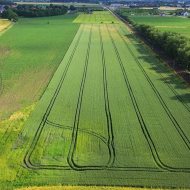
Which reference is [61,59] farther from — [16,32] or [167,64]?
[16,32]

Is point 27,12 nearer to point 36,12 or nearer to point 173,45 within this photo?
point 36,12

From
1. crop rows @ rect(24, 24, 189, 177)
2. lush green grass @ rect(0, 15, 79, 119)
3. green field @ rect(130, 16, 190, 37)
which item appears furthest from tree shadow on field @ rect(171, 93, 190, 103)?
green field @ rect(130, 16, 190, 37)

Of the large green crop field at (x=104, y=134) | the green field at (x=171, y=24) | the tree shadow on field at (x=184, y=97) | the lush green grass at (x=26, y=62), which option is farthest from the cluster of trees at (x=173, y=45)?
the lush green grass at (x=26, y=62)

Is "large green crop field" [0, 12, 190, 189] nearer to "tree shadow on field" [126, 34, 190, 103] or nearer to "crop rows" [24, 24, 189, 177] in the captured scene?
"crop rows" [24, 24, 189, 177]

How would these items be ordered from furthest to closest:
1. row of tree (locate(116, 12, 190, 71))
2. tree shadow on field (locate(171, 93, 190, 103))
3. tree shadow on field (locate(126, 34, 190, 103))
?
row of tree (locate(116, 12, 190, 71)) → tree shadow on field (locate(126, 34, 190, 103)) → tree shadow on field (locate(171, 93, 190, 103))

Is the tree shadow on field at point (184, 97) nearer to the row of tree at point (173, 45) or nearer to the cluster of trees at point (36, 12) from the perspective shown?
the row of tree at point (173, 45)

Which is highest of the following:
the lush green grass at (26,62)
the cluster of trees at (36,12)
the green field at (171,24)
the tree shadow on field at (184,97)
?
the tree shadow on field at (184,97)
